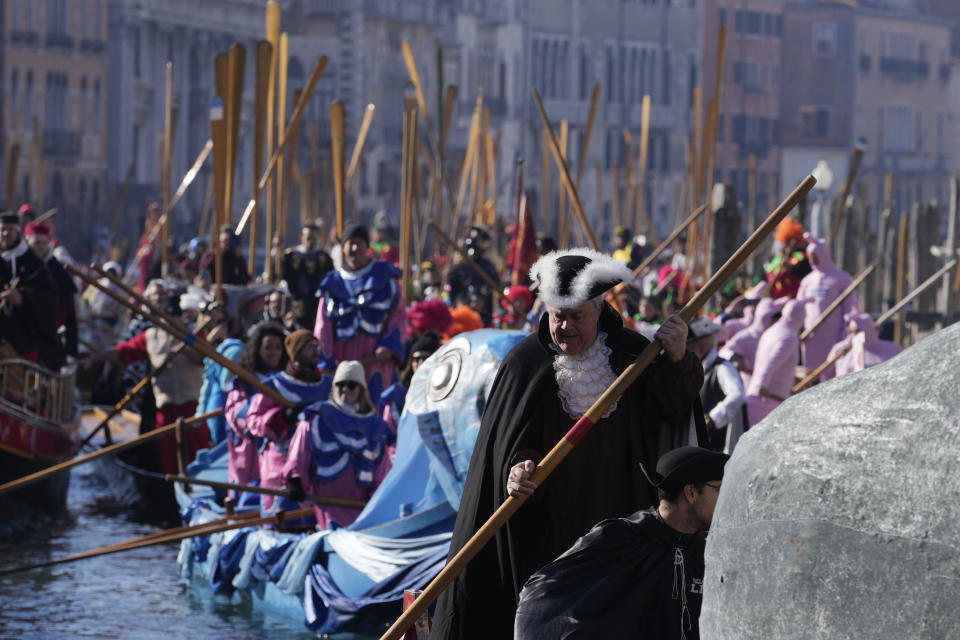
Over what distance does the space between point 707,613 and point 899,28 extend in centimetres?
7259

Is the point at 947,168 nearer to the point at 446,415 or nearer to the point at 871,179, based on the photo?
the point at 871,179

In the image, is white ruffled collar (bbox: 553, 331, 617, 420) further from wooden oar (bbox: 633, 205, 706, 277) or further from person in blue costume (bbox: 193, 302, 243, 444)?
wooden oar (bbox: 633, 205, 706, 277)

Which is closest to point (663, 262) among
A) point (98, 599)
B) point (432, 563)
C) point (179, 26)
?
point (98, 599)

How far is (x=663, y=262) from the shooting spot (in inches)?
956

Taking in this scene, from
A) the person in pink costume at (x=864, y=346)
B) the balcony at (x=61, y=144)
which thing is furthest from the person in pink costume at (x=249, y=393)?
the balcony at (x=61, y=144)

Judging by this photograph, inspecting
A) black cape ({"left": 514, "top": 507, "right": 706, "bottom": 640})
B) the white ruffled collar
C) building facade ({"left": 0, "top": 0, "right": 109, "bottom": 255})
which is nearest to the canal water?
the white ruffled collar

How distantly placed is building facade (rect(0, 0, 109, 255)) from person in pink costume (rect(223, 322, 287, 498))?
34572mm

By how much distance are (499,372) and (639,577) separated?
105cm

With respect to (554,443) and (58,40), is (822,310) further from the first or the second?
(58,40)

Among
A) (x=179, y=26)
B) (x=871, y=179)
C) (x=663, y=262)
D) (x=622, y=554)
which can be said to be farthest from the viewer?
(x=871, y=179)

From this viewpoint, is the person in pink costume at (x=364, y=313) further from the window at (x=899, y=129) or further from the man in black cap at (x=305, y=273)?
the window at (x=899, y=129)

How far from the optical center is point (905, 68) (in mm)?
74688

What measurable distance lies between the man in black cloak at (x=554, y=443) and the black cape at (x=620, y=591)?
724 millimetres

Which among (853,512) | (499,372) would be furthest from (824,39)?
(853,512)
